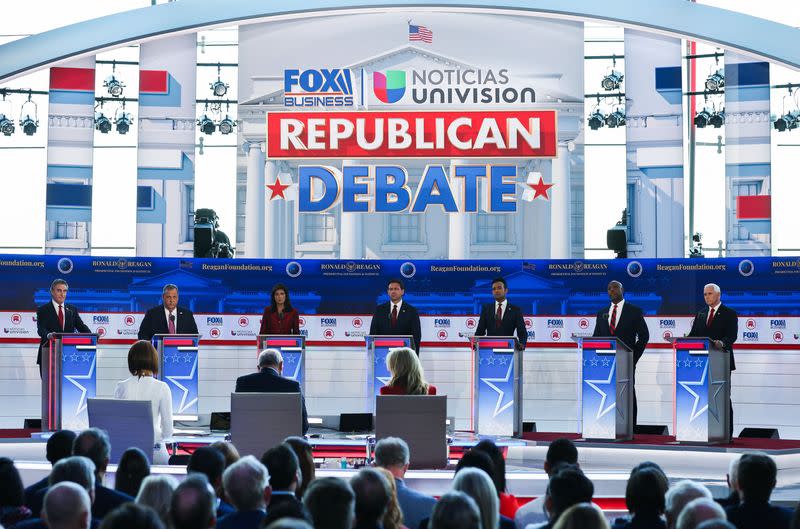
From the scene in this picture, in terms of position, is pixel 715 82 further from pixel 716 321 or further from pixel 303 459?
pixel 303 459

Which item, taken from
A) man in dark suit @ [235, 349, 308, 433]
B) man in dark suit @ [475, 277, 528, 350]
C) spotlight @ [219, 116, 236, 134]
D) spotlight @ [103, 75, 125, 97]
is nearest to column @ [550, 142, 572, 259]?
man in dark suit @ [475, 277, 528, 350]

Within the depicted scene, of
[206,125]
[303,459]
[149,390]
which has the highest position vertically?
[206,125]

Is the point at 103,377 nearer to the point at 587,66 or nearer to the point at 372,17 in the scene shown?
the point at 372,17

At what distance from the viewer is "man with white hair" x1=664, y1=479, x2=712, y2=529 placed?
14.8 feet

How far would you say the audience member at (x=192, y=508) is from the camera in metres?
3.98

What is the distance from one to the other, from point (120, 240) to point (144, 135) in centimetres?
271

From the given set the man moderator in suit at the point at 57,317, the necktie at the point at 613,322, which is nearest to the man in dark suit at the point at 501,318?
the necktie at the point at 613,322

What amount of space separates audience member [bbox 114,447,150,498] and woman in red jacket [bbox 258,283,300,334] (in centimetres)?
614

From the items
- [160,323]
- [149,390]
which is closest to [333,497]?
[149,390]

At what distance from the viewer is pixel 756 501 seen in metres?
4.89

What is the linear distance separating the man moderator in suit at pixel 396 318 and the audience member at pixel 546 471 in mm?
5710

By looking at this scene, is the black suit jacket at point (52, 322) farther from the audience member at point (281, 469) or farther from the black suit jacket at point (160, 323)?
the audience member at point (281, 469)

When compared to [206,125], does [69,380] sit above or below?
below

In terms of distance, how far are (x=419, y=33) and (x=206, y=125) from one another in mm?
2850
